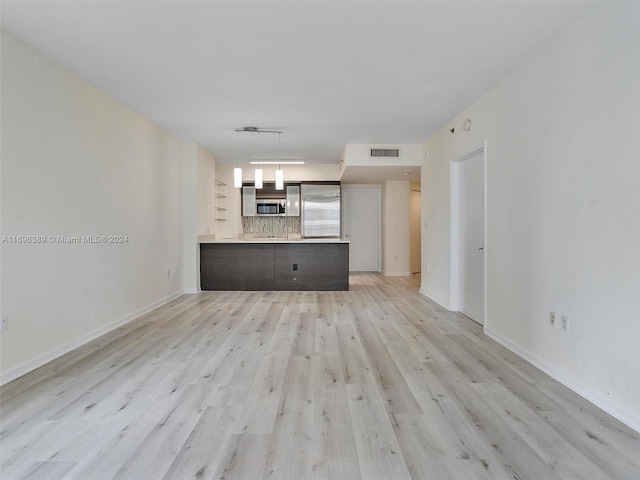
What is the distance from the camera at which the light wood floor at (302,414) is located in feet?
5.20

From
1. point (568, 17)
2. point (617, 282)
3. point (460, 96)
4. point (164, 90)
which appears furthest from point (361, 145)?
point (617, 282)

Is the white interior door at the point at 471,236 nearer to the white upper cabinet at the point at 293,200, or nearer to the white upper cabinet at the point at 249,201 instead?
the white upper cabinet at the point at 293,200

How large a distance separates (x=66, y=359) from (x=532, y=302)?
3977 millimetres

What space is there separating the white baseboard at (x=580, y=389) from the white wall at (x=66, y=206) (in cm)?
401

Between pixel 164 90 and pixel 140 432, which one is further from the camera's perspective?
Answer: pixel 164 90

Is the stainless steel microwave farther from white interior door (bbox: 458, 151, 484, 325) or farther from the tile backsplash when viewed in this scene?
white interior door (bbox: 458, 151, 484, 325)

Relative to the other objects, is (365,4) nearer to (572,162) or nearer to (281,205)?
(572,162)

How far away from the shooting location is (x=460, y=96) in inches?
146

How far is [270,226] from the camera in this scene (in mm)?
8219

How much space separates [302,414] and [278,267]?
422cm

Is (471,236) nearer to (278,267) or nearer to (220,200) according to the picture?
(278,267)

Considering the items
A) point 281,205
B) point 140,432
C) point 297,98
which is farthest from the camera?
point 281,205

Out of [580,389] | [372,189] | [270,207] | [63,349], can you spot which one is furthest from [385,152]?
[63,349]

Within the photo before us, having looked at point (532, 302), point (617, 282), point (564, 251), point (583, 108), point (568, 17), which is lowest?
point (532, 302)
